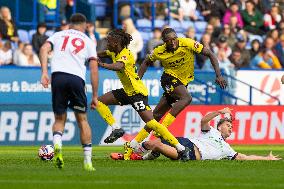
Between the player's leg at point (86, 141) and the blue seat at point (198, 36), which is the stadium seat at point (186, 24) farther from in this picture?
the player's leg at point (86, 141)

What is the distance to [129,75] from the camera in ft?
64.1

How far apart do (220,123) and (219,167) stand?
1.91 m

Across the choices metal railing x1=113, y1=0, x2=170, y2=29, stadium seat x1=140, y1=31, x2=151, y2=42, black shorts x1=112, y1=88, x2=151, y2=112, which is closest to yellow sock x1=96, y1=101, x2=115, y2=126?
black shorts x1=112, y1=88, x2=151, y2=112

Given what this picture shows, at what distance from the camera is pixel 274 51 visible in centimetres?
3425

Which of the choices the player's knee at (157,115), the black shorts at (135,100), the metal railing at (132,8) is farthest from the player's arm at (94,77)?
the metal railing at (132,8)

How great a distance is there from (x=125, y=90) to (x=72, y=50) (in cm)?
404

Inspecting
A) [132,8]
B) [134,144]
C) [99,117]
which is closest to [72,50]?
[134,144]

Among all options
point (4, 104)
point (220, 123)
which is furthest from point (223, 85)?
point (4, 104)

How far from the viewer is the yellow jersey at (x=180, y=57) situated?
67.1 feet

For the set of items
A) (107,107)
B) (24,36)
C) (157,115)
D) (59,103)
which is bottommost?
(157,115)

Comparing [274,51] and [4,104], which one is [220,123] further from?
[274,51]

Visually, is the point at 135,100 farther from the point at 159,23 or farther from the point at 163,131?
the point at 159,23

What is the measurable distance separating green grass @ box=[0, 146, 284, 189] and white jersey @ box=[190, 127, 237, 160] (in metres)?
0.21

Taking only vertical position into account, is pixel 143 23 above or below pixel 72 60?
below
